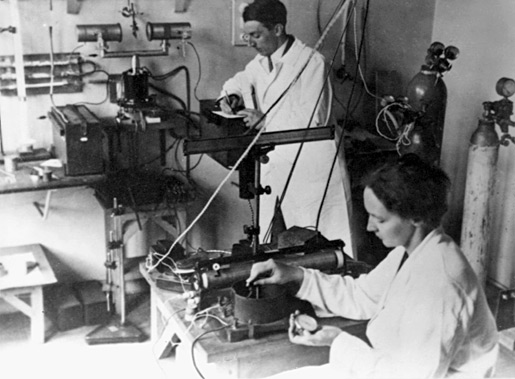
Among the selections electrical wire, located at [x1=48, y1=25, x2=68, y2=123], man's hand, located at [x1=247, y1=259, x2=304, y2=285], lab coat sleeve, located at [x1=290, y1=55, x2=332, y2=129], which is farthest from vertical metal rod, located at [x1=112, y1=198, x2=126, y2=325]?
man's hand, located at [x1=247, y1=259, x2=304, y2=285]

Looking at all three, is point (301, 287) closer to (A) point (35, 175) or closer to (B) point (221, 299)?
(B) point (221, 299)

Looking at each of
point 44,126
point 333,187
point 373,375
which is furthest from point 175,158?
point 373,375

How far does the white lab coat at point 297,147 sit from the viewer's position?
3.46m

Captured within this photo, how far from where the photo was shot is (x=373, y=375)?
176 cm

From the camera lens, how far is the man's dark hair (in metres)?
3.36

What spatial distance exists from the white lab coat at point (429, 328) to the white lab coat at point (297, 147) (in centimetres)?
169

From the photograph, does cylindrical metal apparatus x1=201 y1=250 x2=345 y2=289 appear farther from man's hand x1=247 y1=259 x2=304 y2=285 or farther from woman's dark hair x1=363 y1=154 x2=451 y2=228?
woman's dark hair x1=363 y1=154 x2=451 y2=228

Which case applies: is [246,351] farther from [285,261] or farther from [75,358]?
[75,358]

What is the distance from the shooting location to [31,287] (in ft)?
11.6

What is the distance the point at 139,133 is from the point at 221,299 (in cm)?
213

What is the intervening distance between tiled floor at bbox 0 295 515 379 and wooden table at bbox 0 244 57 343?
0.11 meters

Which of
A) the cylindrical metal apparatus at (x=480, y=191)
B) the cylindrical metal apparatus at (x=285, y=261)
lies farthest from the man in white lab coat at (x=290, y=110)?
the cylindrical metal apparatus at (x=285, y=261)

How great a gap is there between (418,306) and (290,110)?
1980 millimetres

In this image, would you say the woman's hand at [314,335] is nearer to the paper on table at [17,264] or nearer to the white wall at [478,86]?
the paper on table at [17,264]
